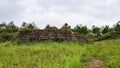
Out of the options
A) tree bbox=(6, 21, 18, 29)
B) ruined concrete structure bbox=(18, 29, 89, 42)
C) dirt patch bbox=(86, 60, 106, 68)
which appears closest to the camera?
dirt patch bbox=(86, 60, 106, 68)

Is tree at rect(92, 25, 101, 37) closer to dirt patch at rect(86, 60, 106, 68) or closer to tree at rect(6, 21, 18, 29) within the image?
tree at rect(6, 21, 18, 29)

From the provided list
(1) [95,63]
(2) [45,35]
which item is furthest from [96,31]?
(1) [95,63]

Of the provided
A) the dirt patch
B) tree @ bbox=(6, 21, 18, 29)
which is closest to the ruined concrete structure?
the dirt patch

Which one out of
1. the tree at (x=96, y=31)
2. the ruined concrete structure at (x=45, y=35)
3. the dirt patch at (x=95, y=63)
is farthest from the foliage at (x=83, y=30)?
the dirt patch at (x=95, y=63)

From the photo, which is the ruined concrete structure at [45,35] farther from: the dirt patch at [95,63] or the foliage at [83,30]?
the foliage at [83,30]

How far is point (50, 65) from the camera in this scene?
42.7 feet

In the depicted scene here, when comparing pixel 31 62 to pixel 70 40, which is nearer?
pixel 31 62

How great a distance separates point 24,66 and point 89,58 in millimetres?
4848

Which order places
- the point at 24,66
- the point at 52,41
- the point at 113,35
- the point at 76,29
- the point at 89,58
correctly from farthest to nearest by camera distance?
the point at 76,29, the point at 113,35, the point at 52,41, the point at 89,58, the point at 24,66

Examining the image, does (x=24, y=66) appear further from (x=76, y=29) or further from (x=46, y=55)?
(x=76, y=29)

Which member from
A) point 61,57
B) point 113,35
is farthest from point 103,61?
point 113,35

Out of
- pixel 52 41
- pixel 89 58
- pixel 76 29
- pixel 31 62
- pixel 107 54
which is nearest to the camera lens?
pixel 31 62

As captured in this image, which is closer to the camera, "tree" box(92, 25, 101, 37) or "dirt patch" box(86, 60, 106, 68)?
"dirt patch" box(86, 60, 106, 68)

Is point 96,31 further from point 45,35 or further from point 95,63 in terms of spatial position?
point 95,63
